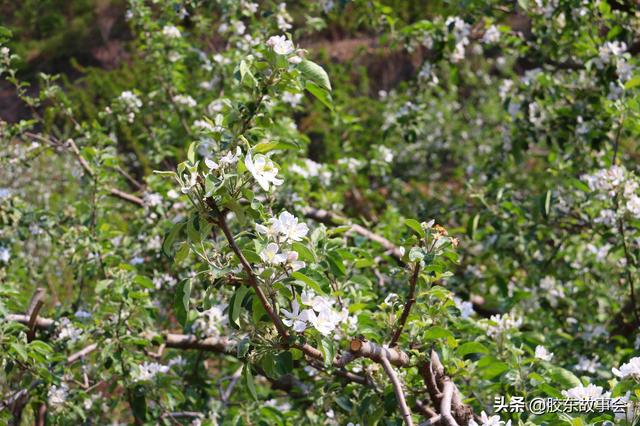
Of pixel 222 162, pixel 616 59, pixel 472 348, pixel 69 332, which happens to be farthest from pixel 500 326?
pixel 69 332

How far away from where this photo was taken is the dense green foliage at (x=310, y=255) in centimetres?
120

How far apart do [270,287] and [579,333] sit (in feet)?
5.67

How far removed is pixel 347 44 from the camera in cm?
918

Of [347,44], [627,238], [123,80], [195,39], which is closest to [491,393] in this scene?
[627,238]

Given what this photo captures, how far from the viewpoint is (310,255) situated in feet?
3.82

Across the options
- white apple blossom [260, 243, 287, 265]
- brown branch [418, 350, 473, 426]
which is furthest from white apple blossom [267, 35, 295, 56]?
brown branch [418, 350, 473, 426]

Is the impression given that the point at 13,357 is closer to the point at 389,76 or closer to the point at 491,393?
the point at 491,393

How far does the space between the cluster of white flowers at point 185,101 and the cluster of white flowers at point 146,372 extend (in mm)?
1226

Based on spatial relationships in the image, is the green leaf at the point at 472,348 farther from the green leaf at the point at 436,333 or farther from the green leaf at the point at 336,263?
the green leaf at the point at 336,263

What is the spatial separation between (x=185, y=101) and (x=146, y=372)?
51.6 inches

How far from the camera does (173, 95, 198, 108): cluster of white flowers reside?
9.61 ft

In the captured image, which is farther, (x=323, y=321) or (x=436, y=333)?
(x=436, y=333)

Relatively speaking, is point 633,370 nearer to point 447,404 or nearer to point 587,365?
point 447,404

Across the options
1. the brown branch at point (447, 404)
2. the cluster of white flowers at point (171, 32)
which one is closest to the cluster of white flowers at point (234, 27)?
the cluster of white flowers at point (171, 32)
